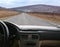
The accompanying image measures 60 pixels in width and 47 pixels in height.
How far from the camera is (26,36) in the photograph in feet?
12.2

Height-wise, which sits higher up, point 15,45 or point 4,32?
point 4,32

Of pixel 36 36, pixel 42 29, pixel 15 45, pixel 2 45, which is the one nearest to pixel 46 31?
pixel 42 29

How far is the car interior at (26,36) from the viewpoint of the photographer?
363cm

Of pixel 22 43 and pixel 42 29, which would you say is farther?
pixel 42 29

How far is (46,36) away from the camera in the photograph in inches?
156

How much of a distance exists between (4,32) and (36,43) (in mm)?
522

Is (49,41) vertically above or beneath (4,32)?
beneath

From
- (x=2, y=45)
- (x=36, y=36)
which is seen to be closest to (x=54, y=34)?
(x=36, y=36)

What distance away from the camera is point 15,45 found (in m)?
3.92

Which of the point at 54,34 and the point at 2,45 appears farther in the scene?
the point at 54,34

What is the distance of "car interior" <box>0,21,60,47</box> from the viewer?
11.9 feet

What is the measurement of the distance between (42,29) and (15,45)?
529 mm

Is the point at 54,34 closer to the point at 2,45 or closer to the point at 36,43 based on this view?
the point at 36,43

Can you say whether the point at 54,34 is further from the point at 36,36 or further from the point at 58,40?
the point at 36,36
